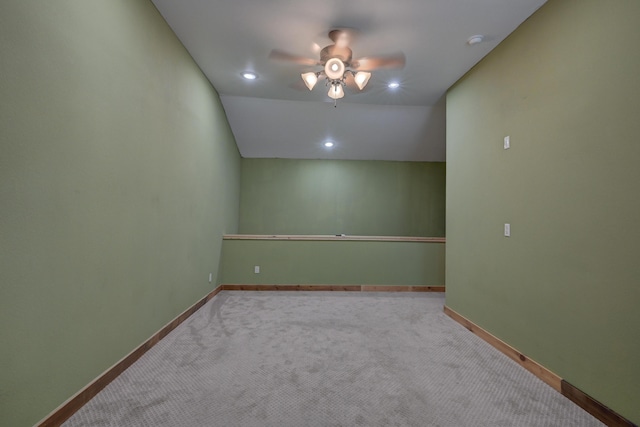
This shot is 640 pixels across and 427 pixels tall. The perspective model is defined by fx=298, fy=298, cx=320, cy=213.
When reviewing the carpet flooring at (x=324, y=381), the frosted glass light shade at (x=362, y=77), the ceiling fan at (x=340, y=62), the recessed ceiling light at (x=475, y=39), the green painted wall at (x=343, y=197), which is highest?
the recessed ceiling light at (x=475, y=39)

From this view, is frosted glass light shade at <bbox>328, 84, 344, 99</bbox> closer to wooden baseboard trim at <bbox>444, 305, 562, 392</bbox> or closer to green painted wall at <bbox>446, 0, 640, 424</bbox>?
green painted wall at <bbox>446, 0, 640, 424</bbox>

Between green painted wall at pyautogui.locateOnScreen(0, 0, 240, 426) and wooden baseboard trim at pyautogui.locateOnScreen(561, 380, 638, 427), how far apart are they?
9.76 feet

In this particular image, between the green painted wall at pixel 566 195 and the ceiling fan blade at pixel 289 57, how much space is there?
1.75 metres

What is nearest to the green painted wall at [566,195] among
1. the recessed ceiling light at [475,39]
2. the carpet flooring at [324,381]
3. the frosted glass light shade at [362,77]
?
the recessed ceiling light at [475,39]

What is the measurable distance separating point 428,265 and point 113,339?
4205 millimetres

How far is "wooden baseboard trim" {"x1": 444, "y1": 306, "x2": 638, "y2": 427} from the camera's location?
165 centimetres

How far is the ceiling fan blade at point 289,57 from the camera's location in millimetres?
2932

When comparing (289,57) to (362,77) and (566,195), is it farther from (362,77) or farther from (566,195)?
(566,195)

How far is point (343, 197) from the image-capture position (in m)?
6.16

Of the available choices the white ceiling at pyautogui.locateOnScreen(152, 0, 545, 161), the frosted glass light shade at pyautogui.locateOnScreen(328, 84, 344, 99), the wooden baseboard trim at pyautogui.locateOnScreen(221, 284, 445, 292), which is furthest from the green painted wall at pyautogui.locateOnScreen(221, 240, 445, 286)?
the frosted glass light shade at pyautogui.locateOnScreen(328, 84, 344, 99)

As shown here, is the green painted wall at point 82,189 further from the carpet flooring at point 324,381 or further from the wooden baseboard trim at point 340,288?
the wooden baseboard trim at point 340,288

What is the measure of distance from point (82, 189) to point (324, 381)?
1.91 m

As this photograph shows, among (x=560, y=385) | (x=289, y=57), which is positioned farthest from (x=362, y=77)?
(x=560, y=385)

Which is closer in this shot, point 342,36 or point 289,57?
point 342,36
